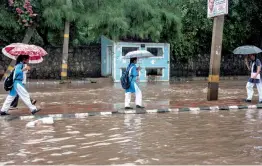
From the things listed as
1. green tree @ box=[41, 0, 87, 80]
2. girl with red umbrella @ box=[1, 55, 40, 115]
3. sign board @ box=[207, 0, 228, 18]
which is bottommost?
girl with red umbrella @ box=[1, 55, 40, 115]

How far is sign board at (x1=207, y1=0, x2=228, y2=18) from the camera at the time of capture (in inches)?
500

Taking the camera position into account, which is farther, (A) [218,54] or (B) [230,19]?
(B) [230,19]

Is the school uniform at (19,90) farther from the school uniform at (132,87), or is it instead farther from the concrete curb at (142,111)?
the school uniform at (132,87)

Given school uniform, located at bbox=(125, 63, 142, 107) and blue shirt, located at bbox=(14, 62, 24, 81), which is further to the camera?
school uniform, located at bbox=(125, 63, 142, 107)

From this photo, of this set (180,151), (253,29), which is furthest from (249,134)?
(253,29)

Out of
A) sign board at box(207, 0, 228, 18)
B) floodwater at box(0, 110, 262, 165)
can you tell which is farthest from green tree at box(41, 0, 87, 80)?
floodwater at box(0, 110, 262, 165)

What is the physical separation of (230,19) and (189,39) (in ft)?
10.7

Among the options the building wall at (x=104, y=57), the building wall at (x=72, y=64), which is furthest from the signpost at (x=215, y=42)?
the building wall at (x=72, y=64)

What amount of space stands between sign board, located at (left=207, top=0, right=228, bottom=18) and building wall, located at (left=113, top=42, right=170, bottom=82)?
12.4m

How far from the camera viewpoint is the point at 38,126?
28.9 ft

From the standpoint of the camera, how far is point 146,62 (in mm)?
26344

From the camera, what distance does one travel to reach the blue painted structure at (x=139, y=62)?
25.5 meters

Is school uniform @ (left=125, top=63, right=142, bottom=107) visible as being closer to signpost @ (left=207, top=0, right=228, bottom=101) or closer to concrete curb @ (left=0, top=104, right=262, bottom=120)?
concrete curb @ (left=0, top=104, right=262, bottom=120)

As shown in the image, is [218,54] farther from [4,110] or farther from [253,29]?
[253,29]
